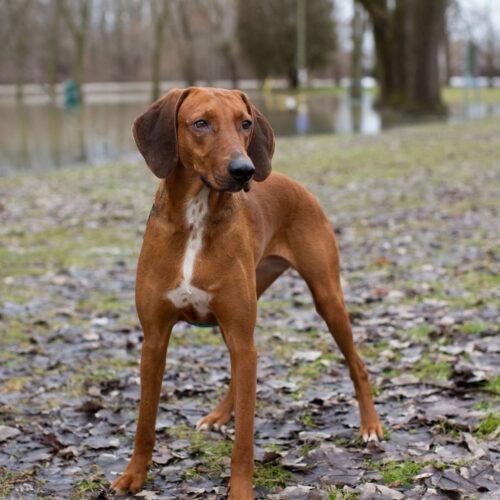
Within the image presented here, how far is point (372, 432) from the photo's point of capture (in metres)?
4.34

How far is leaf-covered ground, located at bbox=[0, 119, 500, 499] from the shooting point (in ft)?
13.0

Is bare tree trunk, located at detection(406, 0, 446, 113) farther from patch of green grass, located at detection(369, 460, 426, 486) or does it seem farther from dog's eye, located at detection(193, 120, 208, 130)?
dog's eye, located at detection(193, 120, 208, 130)

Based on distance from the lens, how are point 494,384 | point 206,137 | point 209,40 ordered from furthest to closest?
point 209,40, point 494,384, point 206,137

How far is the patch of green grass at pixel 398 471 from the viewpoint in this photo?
149 inches

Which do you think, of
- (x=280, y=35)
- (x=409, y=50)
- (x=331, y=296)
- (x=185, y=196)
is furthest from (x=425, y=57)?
(x=280, y=35)

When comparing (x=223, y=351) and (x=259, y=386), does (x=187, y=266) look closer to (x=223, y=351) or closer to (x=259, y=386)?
(x=259, y=386)

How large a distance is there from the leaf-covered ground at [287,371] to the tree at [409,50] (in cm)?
1765

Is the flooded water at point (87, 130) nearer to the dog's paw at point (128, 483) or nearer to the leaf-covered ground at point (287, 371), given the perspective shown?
the leaf-covered ground at point (287, 371)

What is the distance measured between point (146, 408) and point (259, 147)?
1.32 meters

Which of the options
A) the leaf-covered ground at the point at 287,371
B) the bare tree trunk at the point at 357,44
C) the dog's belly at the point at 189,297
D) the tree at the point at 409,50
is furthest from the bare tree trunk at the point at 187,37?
the dog's belly at the point at 189,297

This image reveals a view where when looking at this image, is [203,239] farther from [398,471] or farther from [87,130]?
[87,130]

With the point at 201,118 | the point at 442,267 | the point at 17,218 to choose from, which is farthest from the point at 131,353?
the point at 17,218

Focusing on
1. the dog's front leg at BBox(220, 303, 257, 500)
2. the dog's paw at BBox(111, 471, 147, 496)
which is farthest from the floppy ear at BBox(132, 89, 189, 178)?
the dog's paw at BBox(111, 471, 147, 496)

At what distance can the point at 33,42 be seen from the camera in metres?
66.2
